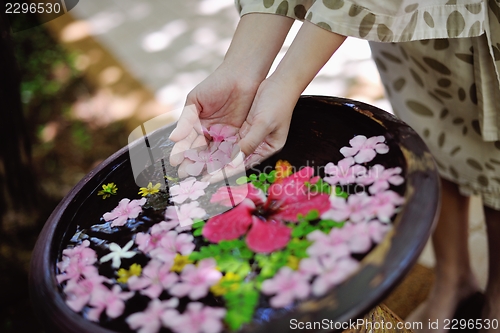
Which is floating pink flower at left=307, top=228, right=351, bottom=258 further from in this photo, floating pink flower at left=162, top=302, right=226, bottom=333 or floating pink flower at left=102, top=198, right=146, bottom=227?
floating pink flower at left=102, top=198, right=146, bottom=227

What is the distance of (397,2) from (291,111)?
10.8 inches

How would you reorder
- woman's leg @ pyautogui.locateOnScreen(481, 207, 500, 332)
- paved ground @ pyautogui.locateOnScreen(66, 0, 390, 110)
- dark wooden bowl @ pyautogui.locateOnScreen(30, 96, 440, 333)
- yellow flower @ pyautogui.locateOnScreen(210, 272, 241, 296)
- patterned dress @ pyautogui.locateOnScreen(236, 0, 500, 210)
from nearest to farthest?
dark wooden bowl @ pyautogui.locateOnScreen(30, 96, 440, 333), yellow flower @ pyautogui.locateOnScreen(210, 272, 241, 296), patterned dress @ pyautogui.locateOnScreen(236, 0, 500, 210), woman's leg @ pyautogui.locateOnScreen(481, 207, 500, 332), paved ground @ pyautogui.locateOnScreen(66, 0, 390, 110)

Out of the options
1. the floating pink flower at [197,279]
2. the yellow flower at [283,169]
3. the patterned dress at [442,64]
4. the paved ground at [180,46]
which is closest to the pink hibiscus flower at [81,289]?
the floating pink flower at [197,279]

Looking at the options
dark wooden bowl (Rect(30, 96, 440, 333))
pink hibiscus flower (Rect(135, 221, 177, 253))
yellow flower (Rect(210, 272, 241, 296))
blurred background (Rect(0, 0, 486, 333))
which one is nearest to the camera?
dark wooden bowl (Rect(30, 96, 440, 333))

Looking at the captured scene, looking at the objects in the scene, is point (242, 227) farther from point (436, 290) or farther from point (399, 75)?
point (436, 290)

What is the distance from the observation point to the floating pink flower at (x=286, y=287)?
23.0 inches

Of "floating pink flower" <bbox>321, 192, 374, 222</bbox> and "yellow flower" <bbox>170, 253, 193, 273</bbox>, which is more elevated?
"floating pink flower" <bbox>321, 192, 374, 222</bbox>

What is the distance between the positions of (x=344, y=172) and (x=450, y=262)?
787 millimetres

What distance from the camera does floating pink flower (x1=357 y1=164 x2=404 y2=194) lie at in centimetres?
70

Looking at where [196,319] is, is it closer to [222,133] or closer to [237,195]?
[237,195]

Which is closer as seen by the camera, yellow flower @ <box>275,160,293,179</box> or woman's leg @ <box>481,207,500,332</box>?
yellow flower @ <box>275,160,293,179</box>

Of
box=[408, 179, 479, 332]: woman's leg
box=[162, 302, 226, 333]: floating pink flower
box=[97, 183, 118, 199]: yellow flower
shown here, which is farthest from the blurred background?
box=[162, 302, 226, 333]: floating pink flower

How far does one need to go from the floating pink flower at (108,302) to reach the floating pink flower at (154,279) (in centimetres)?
2

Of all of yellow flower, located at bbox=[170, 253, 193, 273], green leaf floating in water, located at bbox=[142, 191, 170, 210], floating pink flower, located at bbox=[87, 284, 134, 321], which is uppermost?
green leaf floating in water, located at bbox=[142, 191, 170, 210]
